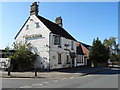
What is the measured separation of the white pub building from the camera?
1059 inches

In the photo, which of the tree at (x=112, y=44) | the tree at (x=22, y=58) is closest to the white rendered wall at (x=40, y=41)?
the tree at (x=22, y=58)

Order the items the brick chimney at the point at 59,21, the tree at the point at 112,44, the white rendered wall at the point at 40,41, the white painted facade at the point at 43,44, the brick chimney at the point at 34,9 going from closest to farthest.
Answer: the white painted facade at the point at 43,44 < the white rendered wall at the point at 40,41 < the brick chimney at the point at 34,9 < the brick chimney at the point at 59,21 < the tree at the point at 112,44

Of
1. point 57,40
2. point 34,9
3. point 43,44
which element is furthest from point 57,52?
point 34,9

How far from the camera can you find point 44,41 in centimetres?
2731

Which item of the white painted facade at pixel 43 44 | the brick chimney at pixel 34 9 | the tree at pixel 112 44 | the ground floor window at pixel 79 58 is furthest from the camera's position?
the tree at pixel 112 44

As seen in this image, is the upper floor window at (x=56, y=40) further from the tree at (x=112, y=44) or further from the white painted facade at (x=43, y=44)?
the tree at (x=112, y=44)

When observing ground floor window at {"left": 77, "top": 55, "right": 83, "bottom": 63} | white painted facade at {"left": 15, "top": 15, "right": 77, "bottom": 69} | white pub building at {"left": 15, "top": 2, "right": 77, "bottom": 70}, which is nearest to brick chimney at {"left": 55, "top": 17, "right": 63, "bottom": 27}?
white pub building at {"left": 15, "top": 2, "right": 77, "bottom": 70}

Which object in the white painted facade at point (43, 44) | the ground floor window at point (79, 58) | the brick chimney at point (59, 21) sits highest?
the brick chimney at point (59, 21)

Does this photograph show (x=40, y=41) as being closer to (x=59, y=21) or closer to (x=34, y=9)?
(x=34, y=9)

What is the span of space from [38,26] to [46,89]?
63.0ft

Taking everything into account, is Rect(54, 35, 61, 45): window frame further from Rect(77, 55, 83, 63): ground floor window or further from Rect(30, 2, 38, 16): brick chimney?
Rect(77, 55, 83, 63): ground floor window

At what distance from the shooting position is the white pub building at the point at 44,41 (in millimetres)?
26891

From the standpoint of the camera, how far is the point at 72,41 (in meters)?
34.2

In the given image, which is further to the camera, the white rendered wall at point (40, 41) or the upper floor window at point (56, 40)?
the upper floor window at point (56, 40)
